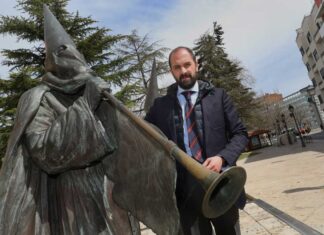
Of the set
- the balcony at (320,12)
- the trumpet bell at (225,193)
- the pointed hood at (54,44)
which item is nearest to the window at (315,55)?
the balcony at (320,12)

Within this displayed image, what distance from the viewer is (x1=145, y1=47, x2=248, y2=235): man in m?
2.74

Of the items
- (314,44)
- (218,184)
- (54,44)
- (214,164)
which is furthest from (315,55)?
(218,184)

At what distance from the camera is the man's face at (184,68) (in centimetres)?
285

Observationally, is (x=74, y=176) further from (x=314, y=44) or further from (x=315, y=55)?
(x=315, y=55)

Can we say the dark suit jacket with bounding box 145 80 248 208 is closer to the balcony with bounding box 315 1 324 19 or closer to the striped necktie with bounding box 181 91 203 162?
the striped necktie with bounding box 181 91 203 162

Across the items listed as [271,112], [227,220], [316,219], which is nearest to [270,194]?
[316,219]

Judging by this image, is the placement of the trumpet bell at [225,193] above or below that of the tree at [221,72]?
below

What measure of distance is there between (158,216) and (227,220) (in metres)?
0.77

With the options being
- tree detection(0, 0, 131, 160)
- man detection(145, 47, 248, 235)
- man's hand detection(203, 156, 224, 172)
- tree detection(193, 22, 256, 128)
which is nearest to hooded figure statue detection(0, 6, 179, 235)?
man's hand detection(203, 156, 224, 172)

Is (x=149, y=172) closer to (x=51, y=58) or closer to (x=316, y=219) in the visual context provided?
(x=51, y=58)

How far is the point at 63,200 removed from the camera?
223cm

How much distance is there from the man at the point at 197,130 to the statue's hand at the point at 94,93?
0.82 m

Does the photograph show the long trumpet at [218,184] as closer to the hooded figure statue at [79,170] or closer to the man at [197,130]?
the hooded figure statue at [79,170]

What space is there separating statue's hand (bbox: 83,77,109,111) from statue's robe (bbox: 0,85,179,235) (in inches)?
1.7
